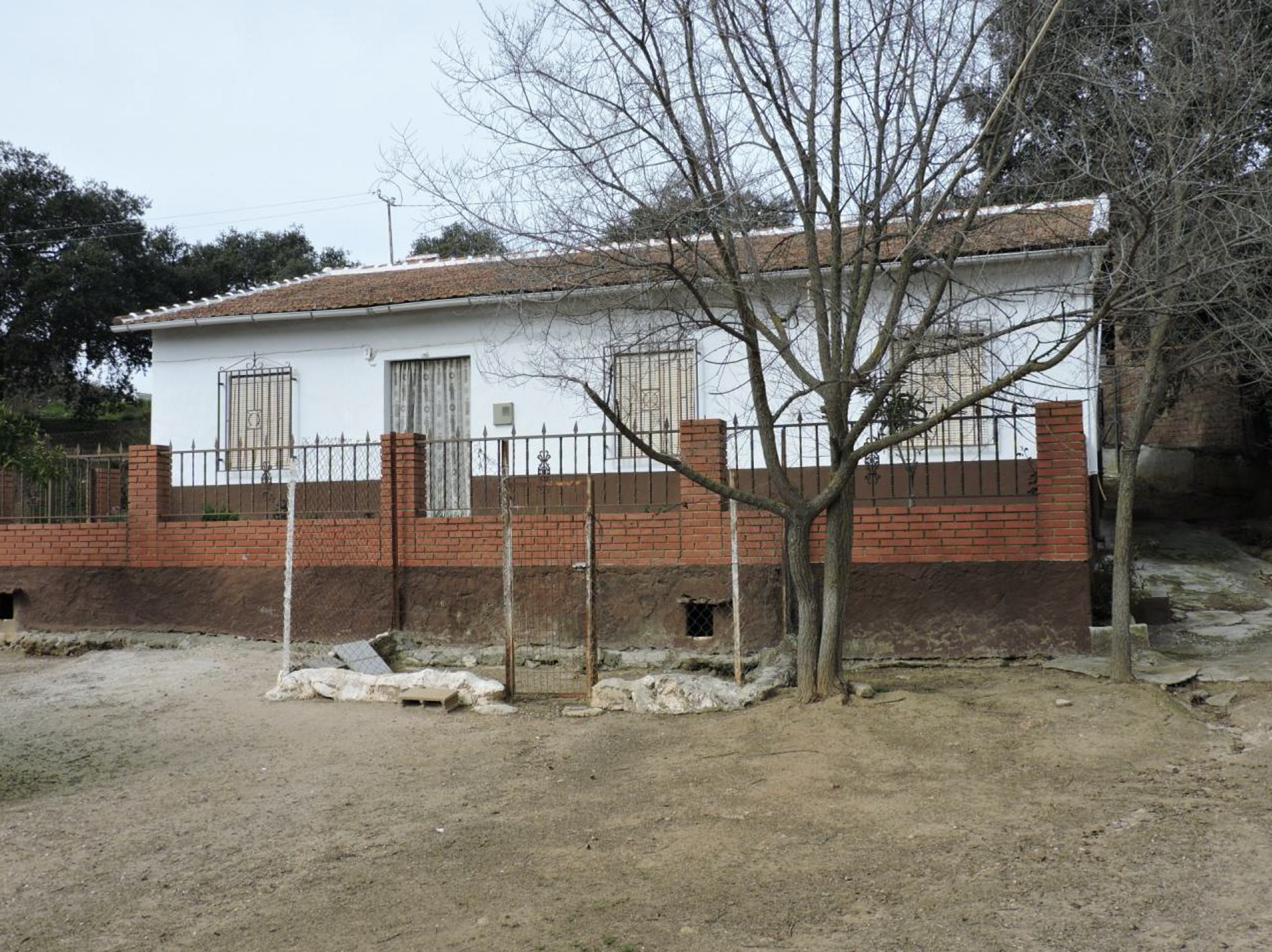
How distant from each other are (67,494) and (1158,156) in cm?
1085

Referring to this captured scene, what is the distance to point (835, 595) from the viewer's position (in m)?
7.29

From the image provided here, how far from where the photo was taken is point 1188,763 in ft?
19.4

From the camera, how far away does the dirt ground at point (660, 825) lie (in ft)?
13.5

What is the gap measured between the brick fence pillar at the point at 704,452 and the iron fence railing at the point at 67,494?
236 inches

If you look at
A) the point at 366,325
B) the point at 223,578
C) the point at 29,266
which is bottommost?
the point at 223,578

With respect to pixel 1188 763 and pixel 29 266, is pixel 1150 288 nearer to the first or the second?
pixel 1188 763

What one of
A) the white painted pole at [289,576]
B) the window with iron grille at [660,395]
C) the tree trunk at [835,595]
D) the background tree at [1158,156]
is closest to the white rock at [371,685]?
the white painted pole at [289,576]

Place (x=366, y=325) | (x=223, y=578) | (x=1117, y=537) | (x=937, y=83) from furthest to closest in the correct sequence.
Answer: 1. (x=366, y=325)
2. (x=223, y=578)
3. (x=1117, y=537)
4. (x=937, y=83)

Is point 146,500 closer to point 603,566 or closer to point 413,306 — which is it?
point 413,306

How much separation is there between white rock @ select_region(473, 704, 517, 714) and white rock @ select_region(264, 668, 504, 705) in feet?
0.14

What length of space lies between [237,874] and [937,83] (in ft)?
20.4

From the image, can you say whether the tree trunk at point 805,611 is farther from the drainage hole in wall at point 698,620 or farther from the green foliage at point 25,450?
the green foliage at point 25,450

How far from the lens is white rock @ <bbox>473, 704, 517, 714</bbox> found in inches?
309

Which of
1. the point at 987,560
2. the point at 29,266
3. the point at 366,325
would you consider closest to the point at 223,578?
the point at 366,325
